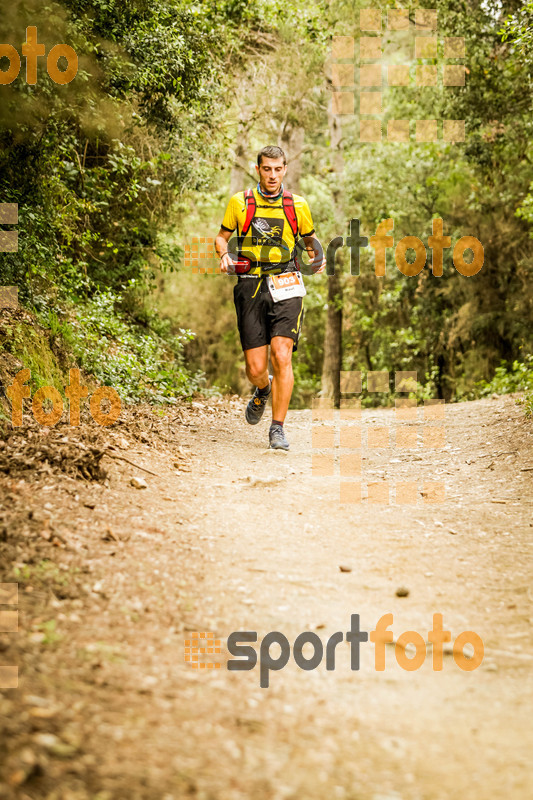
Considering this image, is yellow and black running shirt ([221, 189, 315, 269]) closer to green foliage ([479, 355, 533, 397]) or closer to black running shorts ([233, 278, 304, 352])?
black running shorts ([233, 278, 304, 352])

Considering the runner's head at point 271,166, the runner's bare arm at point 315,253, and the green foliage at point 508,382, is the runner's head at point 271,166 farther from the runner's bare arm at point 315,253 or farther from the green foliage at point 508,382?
the green foliage at point 508,382

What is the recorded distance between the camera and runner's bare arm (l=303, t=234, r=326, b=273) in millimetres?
6645

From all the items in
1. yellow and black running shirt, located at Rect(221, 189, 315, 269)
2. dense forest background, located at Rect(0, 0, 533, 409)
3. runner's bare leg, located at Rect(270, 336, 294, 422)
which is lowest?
runner's bare leg, located at Rect(270, 336, 294, 422)

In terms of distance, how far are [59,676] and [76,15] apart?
22.5ft

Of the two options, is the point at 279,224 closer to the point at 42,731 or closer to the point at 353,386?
the point at 42,731

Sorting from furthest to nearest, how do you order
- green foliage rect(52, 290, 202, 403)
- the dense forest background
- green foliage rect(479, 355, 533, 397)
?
green foliage rect(479, 355, 533, 397) → green foliage rect(52, 290, 202, 403) → the dense forest background

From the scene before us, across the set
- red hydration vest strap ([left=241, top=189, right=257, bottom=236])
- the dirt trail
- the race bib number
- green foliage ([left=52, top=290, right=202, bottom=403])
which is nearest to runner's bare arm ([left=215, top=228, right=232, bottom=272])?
red hydration vest strap ([left=241, top=189, right=257, bottom=236])

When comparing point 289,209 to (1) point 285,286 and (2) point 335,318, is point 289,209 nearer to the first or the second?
(1) point 285,286

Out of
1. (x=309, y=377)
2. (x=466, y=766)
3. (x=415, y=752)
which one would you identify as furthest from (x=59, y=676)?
(x=309, y=377)

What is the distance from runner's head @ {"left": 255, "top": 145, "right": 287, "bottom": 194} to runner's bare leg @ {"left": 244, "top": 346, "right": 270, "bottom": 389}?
1.49m

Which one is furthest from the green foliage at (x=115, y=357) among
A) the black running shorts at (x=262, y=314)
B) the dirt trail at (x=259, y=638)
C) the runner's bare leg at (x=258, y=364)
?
the dirt trail at (x=259, y=638)

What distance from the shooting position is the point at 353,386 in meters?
23.7

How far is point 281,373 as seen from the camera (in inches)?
268

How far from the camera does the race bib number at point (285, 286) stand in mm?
6645
